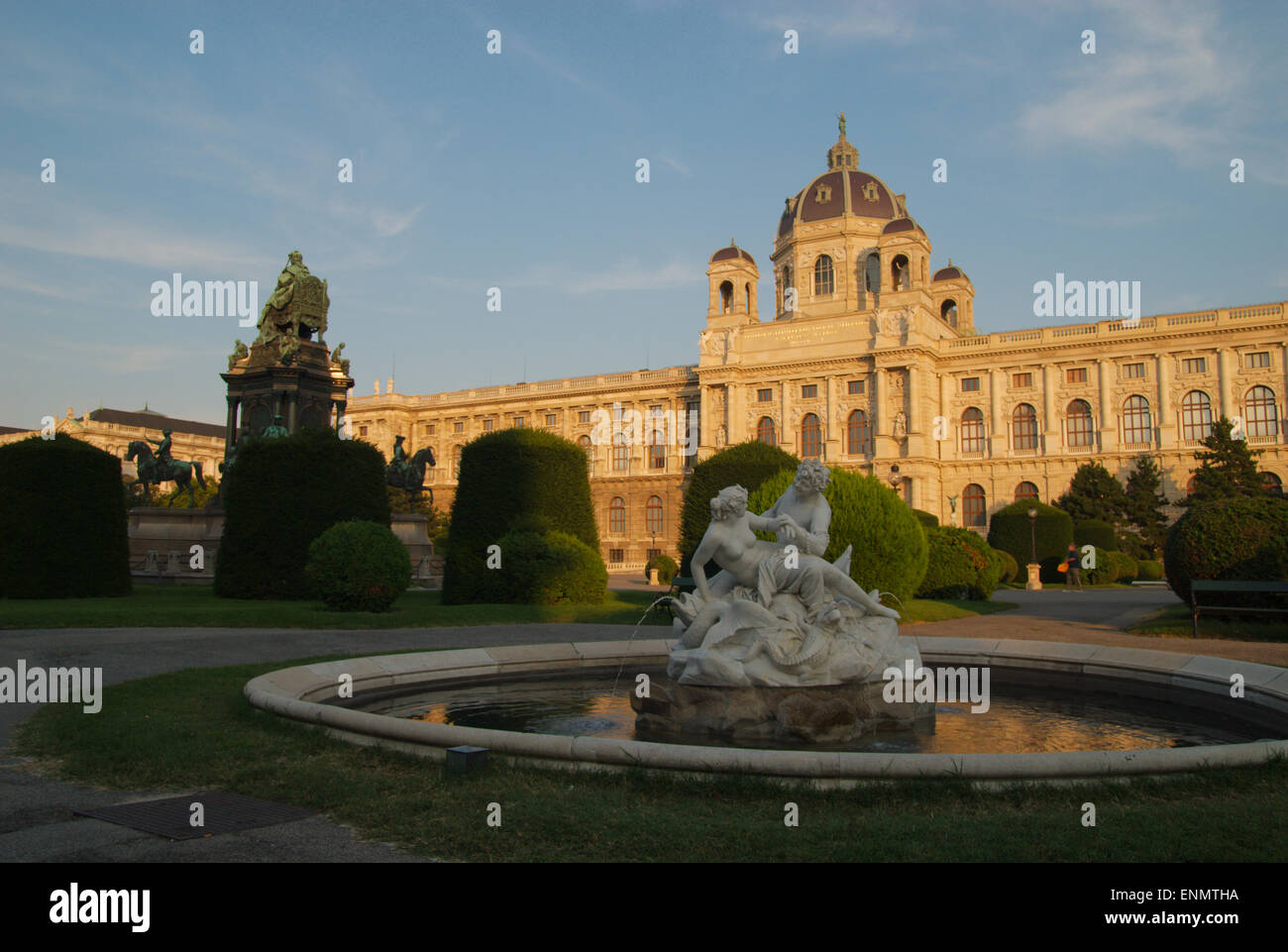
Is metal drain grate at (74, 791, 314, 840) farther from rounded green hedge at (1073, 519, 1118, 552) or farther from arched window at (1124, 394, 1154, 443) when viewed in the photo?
arched window at (1124, 394, 1154, 443)

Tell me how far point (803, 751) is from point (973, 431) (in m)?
56.7

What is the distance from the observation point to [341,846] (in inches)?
172

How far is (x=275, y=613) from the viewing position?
15.6 meters

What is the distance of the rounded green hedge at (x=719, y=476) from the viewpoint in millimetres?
21391

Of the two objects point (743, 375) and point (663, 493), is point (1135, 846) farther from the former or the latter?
point (663, 493)

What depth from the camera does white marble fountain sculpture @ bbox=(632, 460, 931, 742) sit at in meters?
7.20

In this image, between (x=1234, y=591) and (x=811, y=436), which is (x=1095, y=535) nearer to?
(x=811, y=436)

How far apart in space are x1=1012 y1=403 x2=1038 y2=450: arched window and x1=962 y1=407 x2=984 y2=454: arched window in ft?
6.36

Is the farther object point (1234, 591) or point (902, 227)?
point (902, 227)

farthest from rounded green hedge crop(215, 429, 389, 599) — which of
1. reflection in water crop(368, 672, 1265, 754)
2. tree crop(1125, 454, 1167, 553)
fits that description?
tree crop(1125, 454, 1167, 553)

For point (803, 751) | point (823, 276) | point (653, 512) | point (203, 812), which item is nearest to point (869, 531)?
point (803, 751)

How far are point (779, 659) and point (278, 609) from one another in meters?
11.8
